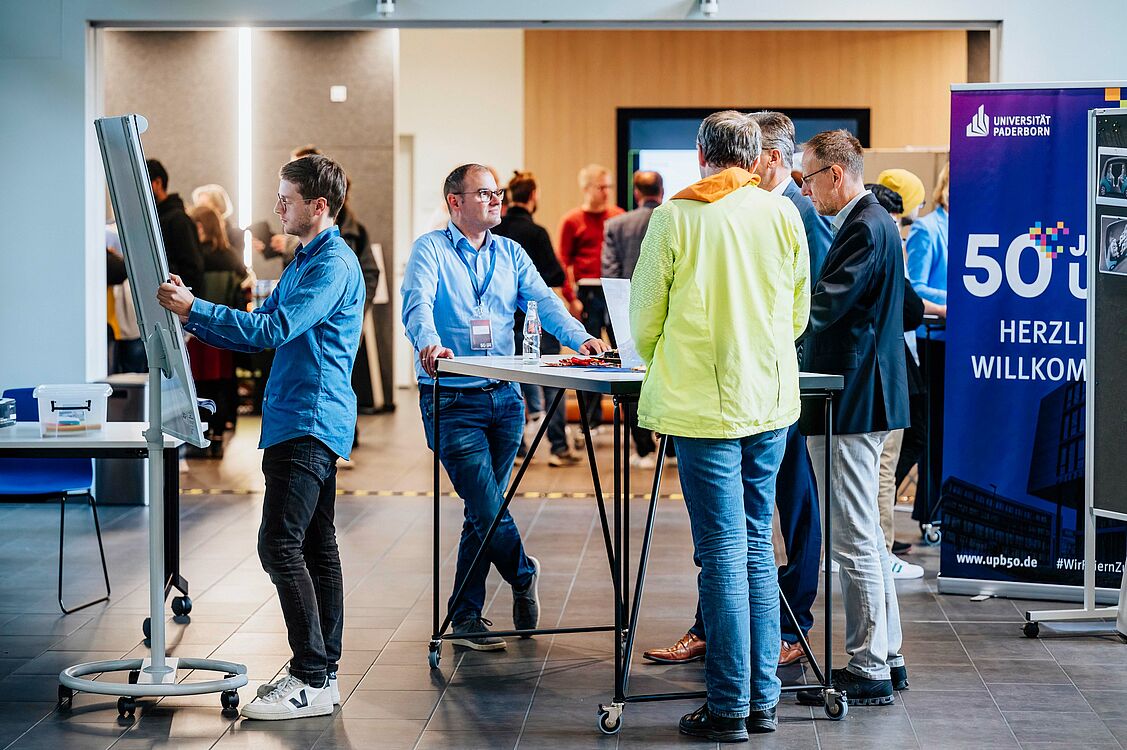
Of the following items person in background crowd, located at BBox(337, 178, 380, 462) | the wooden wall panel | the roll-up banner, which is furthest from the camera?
the wooden wall panel

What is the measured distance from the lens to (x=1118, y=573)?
4.89 meters

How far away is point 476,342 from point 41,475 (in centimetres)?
196

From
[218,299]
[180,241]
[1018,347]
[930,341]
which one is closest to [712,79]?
[218,299]

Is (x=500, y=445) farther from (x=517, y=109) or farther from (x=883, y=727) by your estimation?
(x=517, y=109)

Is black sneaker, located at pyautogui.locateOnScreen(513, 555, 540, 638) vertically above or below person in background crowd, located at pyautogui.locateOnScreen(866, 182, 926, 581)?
below

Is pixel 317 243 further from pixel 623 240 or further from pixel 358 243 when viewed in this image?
pixel 358 243

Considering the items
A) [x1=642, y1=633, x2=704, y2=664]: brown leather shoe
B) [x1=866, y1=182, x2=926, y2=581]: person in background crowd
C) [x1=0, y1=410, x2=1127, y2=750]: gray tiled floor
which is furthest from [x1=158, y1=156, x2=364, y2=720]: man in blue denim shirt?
[x1=866, y1=182, x2=926, y2=581]: person in background crowd

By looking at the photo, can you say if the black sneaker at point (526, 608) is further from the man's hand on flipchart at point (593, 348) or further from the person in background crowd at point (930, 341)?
the person in background crowd at point (930, 341)

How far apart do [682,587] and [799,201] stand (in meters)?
1.76

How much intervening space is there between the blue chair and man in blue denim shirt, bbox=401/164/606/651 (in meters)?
1.49

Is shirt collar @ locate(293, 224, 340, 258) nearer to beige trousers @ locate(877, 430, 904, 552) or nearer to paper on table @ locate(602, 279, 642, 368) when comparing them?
paper on table @ locate(602, 279, 642, 368)

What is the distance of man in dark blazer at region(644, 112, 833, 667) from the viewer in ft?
12.8

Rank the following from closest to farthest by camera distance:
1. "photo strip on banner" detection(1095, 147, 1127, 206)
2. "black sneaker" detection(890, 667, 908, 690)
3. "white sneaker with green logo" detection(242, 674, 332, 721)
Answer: "white sneaker with green logo" detection(242, 674, 332, 721)
"black sneaker" detection(890, 667, 908, 690)
"photo strip on banner" detection(1095, 147, 1127, 206)

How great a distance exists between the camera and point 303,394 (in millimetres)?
3447
